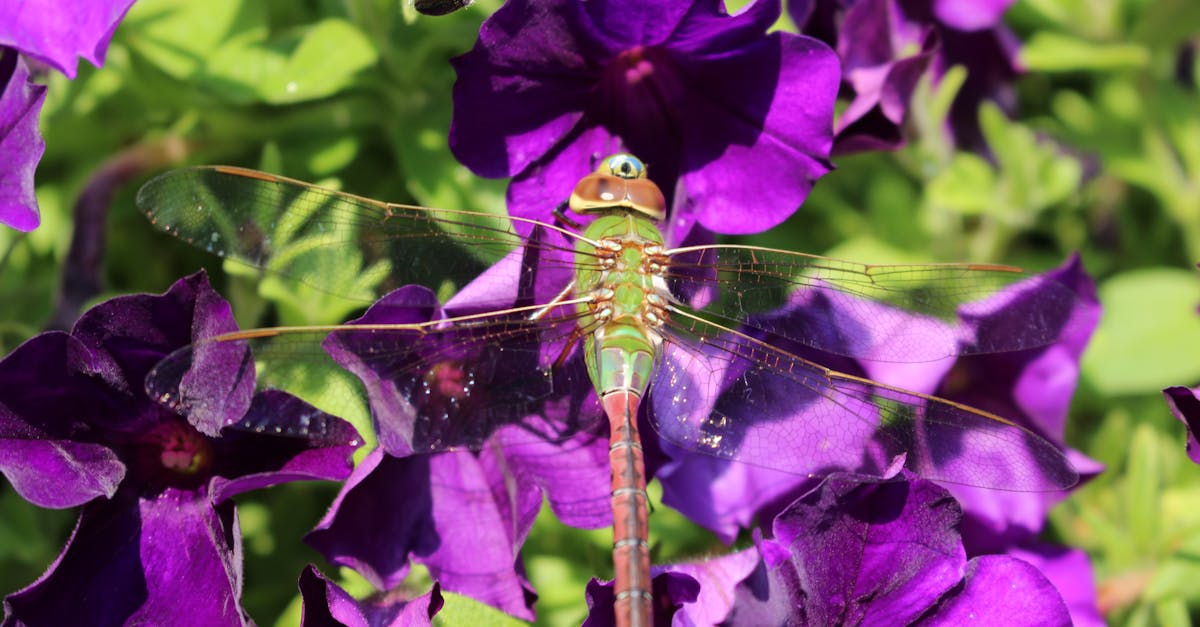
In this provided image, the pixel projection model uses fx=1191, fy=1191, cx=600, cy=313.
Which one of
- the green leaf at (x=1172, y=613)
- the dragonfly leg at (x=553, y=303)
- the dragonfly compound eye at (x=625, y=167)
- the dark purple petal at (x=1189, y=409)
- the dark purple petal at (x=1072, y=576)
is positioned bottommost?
the green leaf at (x=1172, y=613)

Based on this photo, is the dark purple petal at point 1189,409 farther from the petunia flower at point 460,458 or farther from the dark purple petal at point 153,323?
the dark purple petal at point 153,323

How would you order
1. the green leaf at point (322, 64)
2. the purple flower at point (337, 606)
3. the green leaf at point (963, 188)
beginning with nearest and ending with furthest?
the purple flower at point (337, 606) < the green leaf at point (322, 64) < the green leaf at point (963, 188)

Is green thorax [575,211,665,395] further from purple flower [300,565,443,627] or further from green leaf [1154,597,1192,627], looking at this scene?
green leaf [1154,597,1192,627]

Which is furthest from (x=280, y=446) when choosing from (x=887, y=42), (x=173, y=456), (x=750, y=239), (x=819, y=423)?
(x=887, y=42)

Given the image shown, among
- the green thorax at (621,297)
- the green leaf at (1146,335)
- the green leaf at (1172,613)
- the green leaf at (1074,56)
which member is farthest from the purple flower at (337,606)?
the green leaf at (1074,56)

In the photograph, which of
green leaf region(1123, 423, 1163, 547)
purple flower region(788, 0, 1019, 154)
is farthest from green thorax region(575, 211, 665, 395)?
green leaf region(1123, 423, 1163, 547)

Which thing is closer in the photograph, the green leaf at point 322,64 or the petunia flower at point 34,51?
the petunia flower at point 34,51
